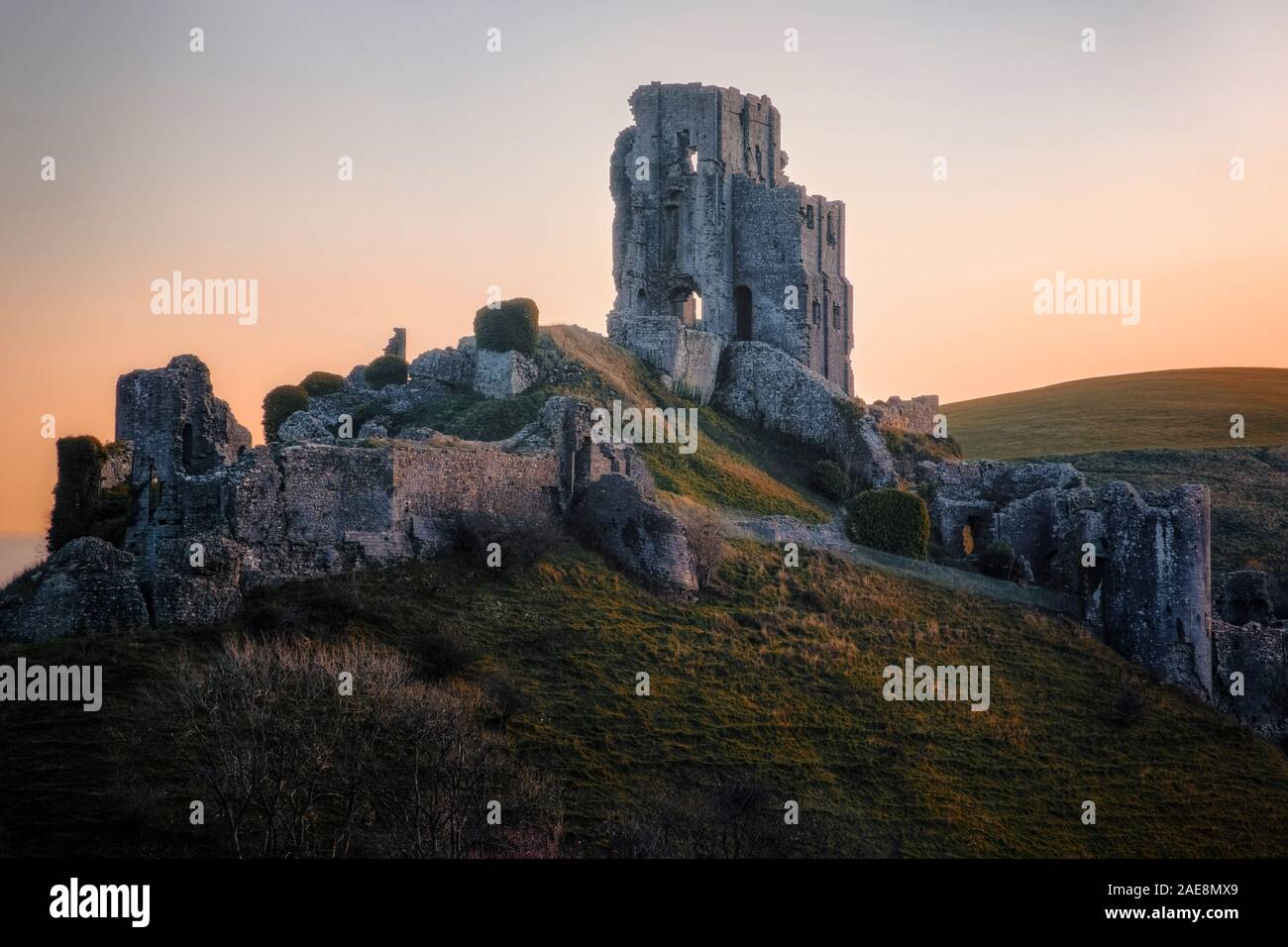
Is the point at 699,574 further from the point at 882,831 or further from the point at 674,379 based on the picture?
the point at 674,379

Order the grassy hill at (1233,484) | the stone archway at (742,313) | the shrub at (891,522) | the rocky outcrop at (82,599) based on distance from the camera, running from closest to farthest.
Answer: the rocky outcrop at (82,599) → the shrub at (891,522) → the grassy hill at (1233,484) → the stone archway at (742,313)

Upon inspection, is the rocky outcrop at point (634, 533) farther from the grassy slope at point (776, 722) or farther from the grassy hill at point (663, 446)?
the grassy hill at point (663, 446)

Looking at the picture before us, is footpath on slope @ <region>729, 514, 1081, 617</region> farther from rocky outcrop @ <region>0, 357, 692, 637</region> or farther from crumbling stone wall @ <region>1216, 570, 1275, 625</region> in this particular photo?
crumbling stone wall @ <region>1216, 570, 1275, 625</region>

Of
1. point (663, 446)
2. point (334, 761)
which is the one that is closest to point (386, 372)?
point (663, 446)

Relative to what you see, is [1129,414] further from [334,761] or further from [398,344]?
[334,761]

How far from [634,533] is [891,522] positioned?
12237 millimetres

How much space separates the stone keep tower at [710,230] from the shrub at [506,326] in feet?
32.7

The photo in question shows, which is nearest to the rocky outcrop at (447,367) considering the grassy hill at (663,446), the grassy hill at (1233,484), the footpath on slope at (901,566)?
the grassy hill at (663,446)

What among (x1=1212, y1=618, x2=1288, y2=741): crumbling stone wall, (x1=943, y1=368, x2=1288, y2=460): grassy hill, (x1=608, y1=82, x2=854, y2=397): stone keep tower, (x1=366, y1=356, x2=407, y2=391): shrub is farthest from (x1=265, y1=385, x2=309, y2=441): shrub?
(x1=943, y1=368, x2=1288, y2=460): grassy hill

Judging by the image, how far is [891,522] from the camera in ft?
143

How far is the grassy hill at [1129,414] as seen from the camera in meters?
81.3

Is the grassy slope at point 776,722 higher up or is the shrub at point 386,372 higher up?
the shrub at point 386,372
